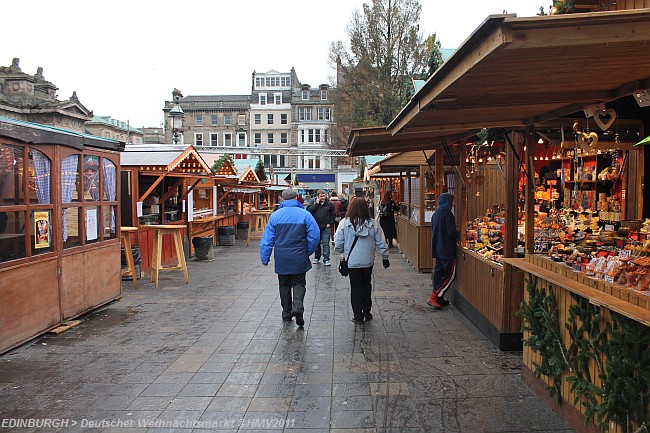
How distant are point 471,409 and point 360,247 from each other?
3.03m

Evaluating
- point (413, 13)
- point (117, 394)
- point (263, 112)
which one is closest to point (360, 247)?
point (117, 394)

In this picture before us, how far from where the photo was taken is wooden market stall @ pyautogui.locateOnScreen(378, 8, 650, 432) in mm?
2629

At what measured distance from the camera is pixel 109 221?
8.45 m

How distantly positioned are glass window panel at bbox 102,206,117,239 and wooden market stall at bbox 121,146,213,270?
125 cm

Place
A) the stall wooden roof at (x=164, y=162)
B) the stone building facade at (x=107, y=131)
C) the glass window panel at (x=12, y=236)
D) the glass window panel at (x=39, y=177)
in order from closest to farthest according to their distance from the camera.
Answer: the glass window panel at (x=12, y=236)
the glass window panel at (x=39, y=177)
the stall wooden roof at (x=164, y=162)
the stone building facade at (x=107, y=131)

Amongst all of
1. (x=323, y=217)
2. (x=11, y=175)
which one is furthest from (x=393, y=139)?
(x=11, y=175)

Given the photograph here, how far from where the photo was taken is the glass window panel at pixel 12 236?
18.8 feet

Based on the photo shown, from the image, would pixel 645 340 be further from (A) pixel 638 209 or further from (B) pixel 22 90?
(B) pixel 22 90

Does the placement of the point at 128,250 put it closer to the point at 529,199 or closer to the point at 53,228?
the point at 53,228

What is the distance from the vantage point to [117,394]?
15.1ft

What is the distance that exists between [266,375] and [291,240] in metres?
2.19

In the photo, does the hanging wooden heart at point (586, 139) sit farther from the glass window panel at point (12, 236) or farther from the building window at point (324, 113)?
the building window at point (324, 113)

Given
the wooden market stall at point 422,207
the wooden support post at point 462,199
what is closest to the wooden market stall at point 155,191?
the wooden market stall at point 422,207

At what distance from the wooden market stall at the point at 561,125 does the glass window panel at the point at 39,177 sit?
14.4 feet
